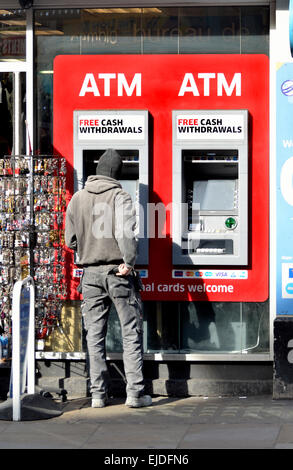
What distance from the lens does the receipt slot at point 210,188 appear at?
9180mm

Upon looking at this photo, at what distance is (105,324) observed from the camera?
8828 millimetres

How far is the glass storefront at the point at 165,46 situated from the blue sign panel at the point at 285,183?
0.24 metres

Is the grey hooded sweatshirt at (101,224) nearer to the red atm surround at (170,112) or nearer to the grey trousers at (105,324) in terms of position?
the grey trousers at (105,324)

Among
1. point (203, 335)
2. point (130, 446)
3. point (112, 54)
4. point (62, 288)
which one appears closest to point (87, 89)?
point (112, 54)

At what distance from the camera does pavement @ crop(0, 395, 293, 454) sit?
24.5 ft

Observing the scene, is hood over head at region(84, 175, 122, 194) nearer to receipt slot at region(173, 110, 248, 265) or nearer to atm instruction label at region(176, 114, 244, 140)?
receipt slot at region(173, 110, 248, 265)

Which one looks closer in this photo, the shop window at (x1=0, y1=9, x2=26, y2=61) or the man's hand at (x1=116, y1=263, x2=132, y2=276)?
the man's hand at (x1=116, y1=263, x2=132, y2=276)

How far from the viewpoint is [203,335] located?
30.6 feet

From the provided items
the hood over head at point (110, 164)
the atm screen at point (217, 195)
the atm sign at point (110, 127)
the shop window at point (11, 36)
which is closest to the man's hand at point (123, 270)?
the hood over head at point (110, 164)

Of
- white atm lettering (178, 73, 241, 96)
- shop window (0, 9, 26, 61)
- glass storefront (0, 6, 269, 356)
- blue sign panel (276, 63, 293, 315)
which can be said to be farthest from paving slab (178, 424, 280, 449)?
shop window (0, 9, 26, 61)

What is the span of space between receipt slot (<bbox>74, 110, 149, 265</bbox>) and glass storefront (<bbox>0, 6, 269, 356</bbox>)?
0.33 meters

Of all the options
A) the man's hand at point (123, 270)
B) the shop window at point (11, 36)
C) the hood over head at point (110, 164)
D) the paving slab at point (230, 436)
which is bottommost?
the paving slab at point (230, 436)

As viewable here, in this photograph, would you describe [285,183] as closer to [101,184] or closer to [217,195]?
[217,195]

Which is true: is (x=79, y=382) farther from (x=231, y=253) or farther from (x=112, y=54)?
(x=112, y=54)
